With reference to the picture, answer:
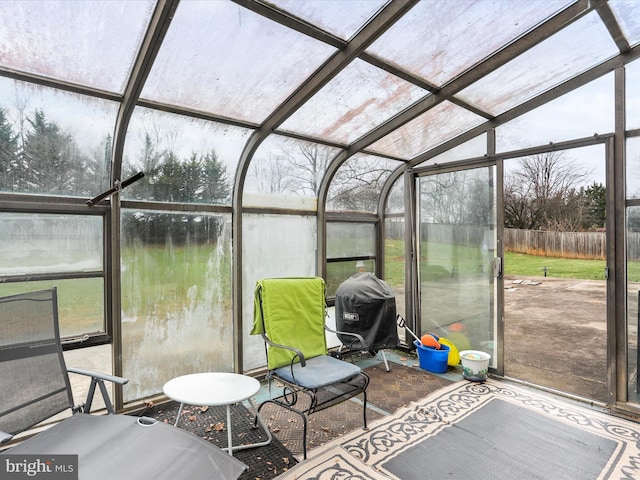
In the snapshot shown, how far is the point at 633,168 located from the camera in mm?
3014

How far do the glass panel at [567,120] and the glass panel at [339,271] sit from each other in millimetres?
2253

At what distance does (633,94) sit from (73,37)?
4.26 metres

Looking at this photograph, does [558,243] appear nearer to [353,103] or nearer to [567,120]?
[567,120]

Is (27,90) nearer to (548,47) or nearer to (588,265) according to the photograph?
(548,47)

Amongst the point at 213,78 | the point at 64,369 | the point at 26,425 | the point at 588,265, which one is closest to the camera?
the point at 26,425

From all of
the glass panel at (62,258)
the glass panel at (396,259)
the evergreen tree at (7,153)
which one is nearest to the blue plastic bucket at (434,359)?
the glass panel at (396,259)

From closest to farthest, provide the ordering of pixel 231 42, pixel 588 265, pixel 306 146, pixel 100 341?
pixel 231 42, pixel 100 341, pixel 306 146, pixel 588 265

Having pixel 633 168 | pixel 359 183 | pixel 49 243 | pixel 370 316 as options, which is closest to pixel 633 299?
pixel 633 168

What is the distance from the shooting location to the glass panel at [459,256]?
398cm

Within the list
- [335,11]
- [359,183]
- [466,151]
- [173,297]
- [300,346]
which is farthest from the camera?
[359,183]

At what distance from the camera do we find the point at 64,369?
1994 mm

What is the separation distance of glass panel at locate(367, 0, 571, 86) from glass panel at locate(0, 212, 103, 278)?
2643 millimetres

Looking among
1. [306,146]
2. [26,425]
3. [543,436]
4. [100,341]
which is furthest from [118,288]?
[543,436]

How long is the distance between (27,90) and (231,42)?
145 centimetres
